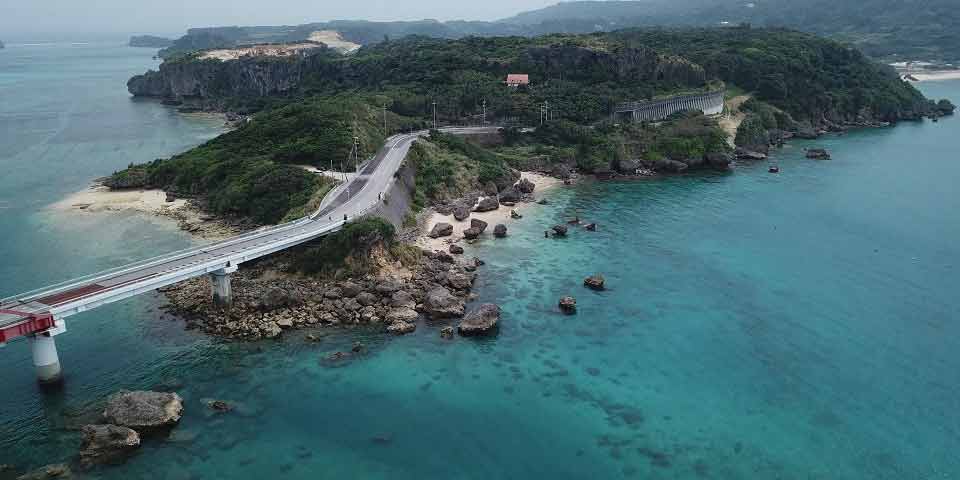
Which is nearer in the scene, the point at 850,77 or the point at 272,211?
the point at 272,211

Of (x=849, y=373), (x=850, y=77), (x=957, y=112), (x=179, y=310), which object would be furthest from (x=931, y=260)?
(x=957, y=112)

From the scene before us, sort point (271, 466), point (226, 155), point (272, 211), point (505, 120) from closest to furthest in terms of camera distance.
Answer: point (271, 466) < point (272, 211) < point (226, 155) < point (505, 120)

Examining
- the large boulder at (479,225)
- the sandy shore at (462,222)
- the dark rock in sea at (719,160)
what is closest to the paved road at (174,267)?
the sandy shore at (462,222)

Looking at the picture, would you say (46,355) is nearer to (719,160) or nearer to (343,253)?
(343,253)

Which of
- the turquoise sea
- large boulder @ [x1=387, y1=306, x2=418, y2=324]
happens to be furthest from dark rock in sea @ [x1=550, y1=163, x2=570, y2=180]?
large boulder @ [x1=387, y1=306, x2=418, y2=324]

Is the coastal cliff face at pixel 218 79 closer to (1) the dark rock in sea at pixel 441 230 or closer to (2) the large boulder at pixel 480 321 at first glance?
(1) the dark rock in sea at pixel 441 230

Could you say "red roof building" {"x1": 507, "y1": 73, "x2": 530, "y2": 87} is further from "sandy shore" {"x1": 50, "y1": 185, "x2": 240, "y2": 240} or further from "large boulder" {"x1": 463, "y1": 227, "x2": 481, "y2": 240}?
"sandy shore" {"x1": 50, "y1": 185, "x2": 240, "y2": 240}

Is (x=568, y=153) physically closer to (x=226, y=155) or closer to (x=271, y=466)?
(x=226, y=155)
